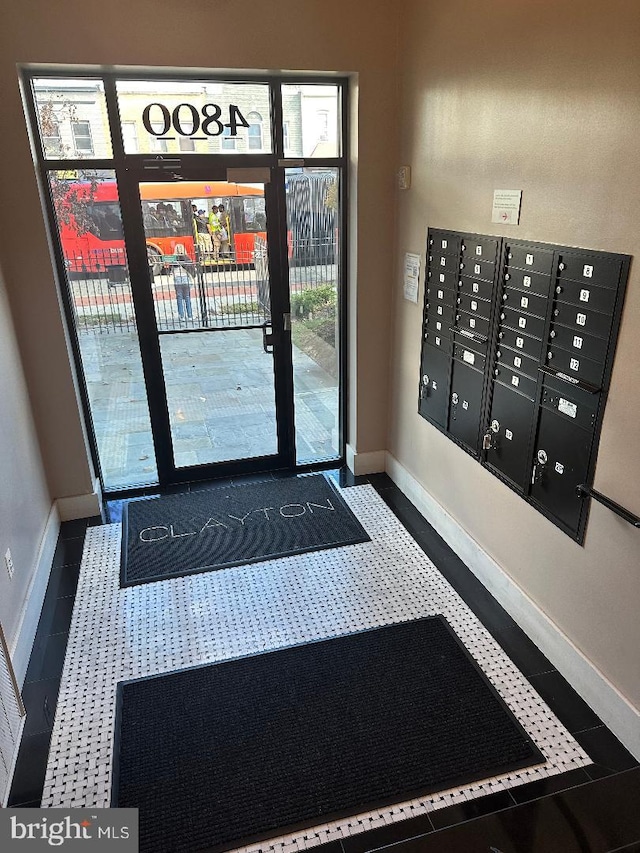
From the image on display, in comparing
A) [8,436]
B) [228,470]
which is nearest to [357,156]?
[228,470]

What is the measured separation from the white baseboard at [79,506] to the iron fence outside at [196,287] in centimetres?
99

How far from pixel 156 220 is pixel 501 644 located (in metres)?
2.81

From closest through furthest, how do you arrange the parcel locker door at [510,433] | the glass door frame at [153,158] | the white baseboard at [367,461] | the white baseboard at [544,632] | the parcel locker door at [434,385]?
the white baseboard at [544,632]
the parcel locker door at [510,433]
the glass door frame at [153,158]
the parcel locker door at [434,385]
the white baseboard at [367,461]

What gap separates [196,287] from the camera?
3.50m

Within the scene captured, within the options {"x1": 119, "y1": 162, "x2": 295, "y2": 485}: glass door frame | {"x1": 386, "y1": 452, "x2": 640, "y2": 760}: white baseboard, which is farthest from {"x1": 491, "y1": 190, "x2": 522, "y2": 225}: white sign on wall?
{"x1": 386, "y1": 452, "x2": 640, "y2": 760}: white baseboard

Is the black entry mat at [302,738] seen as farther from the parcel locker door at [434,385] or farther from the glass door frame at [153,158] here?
the glass door frame at [153,158]

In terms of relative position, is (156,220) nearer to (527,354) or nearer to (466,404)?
(466,404)

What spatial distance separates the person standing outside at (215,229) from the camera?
338 cm

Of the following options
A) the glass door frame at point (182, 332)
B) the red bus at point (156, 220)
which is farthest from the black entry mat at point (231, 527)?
the red bus at point (156, 220)

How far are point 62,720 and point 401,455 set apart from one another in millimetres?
2355

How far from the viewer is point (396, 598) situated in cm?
279

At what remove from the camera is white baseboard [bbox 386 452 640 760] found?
206 centimetres

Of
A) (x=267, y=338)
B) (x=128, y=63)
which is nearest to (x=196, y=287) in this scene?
(x=267, y=338)

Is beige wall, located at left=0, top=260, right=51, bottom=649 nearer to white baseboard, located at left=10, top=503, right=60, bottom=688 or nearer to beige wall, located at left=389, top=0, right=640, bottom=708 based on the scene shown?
white baseboard, located at left=10, top=503, right=60, bottom=688
